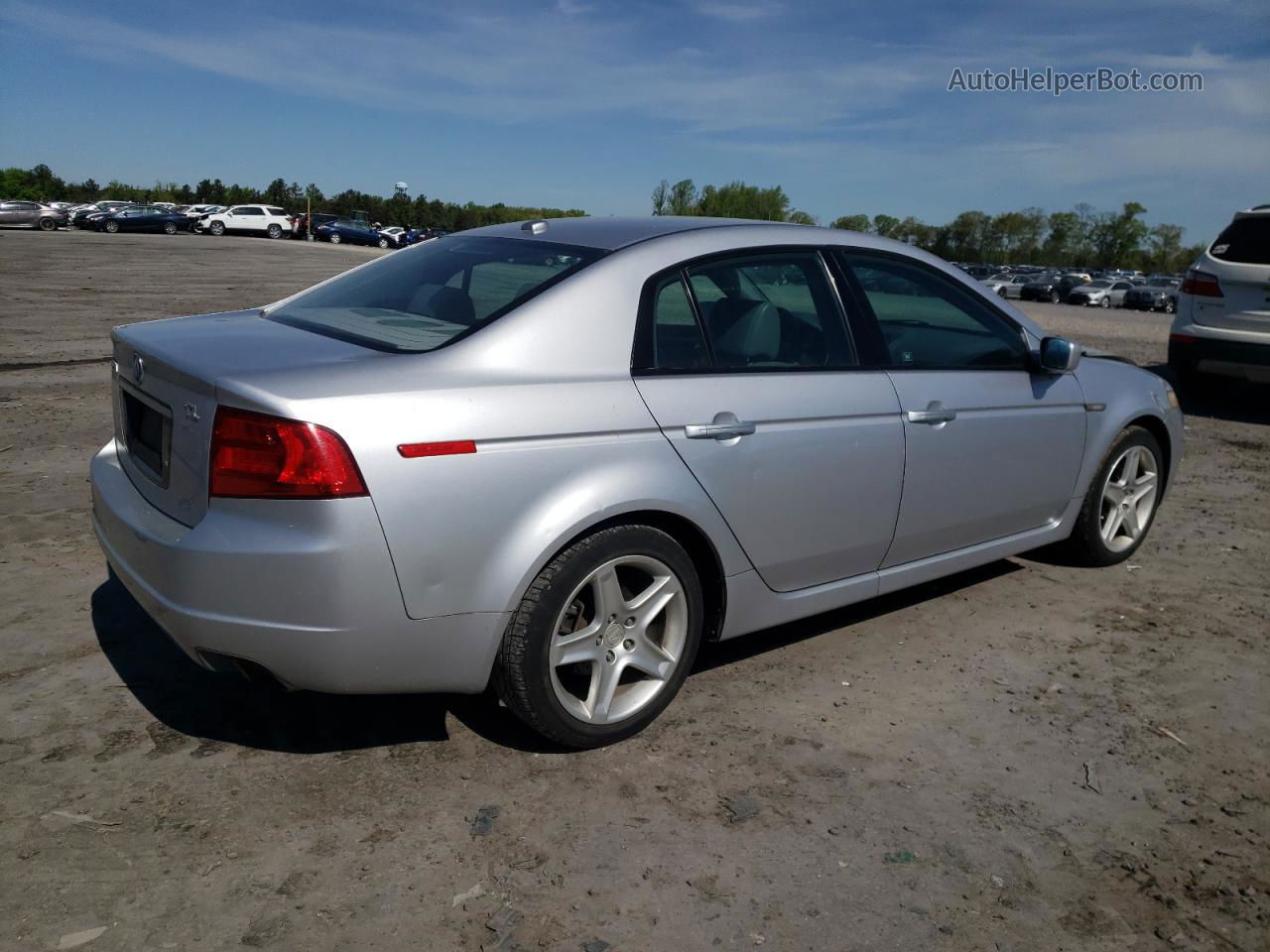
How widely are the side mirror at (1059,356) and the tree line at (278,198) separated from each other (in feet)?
272

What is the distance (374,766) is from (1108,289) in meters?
57.2

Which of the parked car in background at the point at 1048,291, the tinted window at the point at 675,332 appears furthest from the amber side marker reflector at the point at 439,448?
the parked car in background at the point at 1048,291

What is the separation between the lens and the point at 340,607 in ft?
8.68

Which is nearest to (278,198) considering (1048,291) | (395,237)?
(395,237)

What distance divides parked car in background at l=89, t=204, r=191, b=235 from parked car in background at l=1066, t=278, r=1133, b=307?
46.9m

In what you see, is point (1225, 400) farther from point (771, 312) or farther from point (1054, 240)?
point (1054, 240)

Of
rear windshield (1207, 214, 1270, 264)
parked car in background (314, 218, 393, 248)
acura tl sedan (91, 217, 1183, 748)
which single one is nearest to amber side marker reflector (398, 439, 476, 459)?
acura tl sedan (91, 217, 1183, 748)

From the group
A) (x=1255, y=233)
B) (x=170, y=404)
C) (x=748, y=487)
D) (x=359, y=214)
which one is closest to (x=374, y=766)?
(x=170, y=404)

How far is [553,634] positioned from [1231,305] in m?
8.80

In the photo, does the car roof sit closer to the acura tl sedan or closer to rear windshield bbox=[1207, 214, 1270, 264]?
the acura tl sedan

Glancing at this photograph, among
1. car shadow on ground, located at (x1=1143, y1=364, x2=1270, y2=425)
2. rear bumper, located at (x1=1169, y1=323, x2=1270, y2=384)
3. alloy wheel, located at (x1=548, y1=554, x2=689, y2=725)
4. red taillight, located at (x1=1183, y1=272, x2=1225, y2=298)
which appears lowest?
alloy wheel, located at (x1=548, y1=554, x2=689, y2=725)

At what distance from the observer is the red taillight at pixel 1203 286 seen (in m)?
9.56

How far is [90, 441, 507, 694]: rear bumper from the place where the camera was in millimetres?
2613

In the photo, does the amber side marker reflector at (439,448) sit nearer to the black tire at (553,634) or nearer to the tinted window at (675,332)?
the black tire at (553,634)
